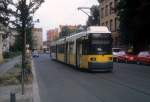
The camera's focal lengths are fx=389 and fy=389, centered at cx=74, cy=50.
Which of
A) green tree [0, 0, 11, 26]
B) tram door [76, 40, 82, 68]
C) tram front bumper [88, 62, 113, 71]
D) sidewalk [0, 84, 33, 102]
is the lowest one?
sidewalk [0, 84, 33, 102]

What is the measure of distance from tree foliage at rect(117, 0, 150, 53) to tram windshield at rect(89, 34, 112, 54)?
409 inches

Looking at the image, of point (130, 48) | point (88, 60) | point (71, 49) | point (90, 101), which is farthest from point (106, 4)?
point (90, 101)

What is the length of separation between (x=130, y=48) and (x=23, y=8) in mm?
44750

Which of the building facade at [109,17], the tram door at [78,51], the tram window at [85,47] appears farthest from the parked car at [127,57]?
the tram window at [85,47]

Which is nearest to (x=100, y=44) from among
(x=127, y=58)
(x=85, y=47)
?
(x=85, y=47)

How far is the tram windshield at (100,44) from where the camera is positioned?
28.8m

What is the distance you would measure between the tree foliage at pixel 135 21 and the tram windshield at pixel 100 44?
34.1ft

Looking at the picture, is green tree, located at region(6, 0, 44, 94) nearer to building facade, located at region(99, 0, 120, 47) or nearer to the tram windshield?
the tram windshield

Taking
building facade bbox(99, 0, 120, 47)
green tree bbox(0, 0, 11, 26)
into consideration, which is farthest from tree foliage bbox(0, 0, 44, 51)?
building facade bbox(99, 0, 120, 47)

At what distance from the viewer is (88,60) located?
94.0 feet

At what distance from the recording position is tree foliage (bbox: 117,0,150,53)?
40.0 metres

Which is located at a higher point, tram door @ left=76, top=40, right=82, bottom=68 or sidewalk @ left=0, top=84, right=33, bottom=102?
tram door @ left=76, top=40, right=82, bottom=68

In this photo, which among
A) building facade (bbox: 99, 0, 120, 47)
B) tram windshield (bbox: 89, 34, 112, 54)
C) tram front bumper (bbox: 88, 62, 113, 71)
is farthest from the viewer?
building facade (bbox: 99, 0, 120, 47)

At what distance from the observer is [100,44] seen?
2895cm
